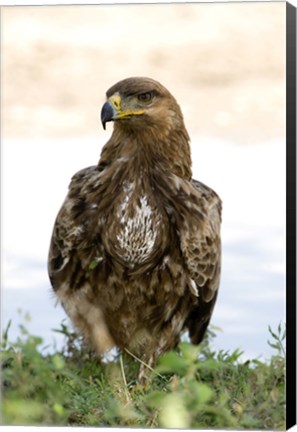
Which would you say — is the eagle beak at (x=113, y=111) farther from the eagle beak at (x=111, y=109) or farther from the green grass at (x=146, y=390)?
the green grass at (x=146, y=390)

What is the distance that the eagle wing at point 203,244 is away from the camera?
634 cm

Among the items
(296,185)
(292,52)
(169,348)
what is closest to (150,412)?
(169,348)

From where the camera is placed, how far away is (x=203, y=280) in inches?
251

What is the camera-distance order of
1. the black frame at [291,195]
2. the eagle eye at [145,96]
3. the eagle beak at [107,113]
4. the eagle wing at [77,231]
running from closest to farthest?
1. the black frame at [291,195]
2. the eagle beak at [107,113]
3. the eagle eye at [145,96]
4. the eagle wing at [77,231]

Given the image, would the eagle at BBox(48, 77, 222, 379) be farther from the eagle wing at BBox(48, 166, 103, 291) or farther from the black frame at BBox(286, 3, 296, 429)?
the black frame at BBox(286, 3, 296, 429)

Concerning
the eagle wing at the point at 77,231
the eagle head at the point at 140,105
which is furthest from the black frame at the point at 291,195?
the eagle wing at the point at 77,231

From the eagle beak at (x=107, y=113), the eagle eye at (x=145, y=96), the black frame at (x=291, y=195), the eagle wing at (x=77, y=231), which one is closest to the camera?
the black frame at (x=291, y=195)

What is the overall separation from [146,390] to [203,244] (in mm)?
743

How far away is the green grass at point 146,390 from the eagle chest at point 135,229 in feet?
1.62

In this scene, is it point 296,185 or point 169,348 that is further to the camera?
point 169,348

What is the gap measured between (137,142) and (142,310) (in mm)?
810

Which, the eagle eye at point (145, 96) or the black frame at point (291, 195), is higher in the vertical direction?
the eagle eye at point (145, 96)

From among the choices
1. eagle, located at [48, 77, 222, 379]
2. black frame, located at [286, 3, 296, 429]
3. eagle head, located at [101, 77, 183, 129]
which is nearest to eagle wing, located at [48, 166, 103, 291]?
eagle, located at [48, 77, 222, 379]

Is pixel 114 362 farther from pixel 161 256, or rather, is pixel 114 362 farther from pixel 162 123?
pixel 162 123
